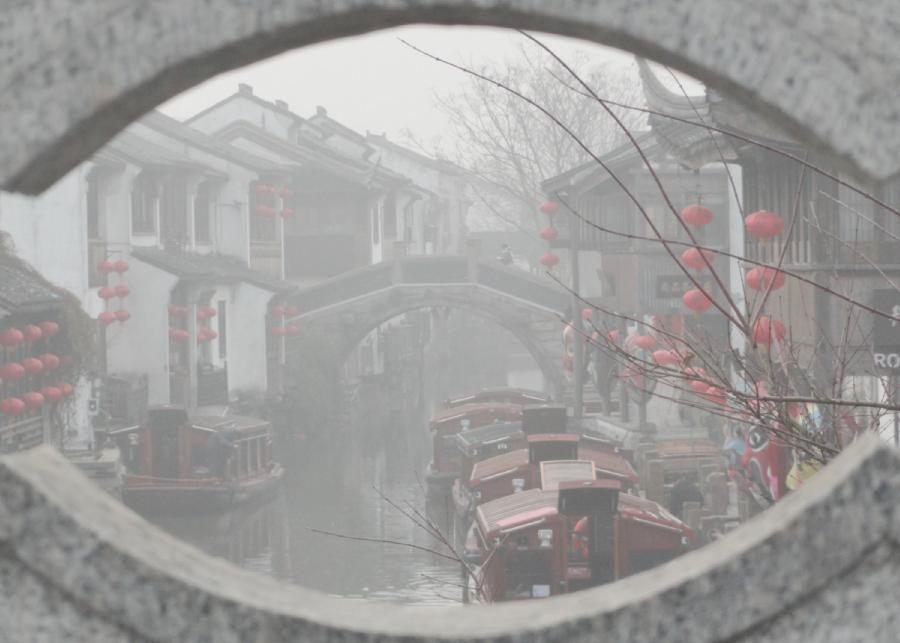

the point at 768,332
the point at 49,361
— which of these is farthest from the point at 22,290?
the point at 768,332

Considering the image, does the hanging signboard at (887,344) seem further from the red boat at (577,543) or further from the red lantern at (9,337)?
the red lantern at (9,337)

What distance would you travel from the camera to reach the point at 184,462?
23.3 m

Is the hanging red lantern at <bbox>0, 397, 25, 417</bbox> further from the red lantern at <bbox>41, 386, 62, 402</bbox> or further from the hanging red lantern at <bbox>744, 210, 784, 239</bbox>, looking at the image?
the hanging red lantern at <bbox>744, 210, 784, 239</bbox>

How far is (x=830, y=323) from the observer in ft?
36.8

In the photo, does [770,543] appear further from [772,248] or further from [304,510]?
[304,510]

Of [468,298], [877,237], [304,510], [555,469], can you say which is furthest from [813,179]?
[468,298]

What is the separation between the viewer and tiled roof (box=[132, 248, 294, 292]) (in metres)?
25.8

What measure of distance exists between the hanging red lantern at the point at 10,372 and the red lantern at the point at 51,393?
1671mm

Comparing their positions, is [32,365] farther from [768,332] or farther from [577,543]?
[768,332]

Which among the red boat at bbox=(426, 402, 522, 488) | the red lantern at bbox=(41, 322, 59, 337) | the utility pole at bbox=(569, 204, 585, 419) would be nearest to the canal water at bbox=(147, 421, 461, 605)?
the red boat at bbox=(426, 402, 522, 488)

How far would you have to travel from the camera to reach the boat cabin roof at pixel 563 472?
51.7ft

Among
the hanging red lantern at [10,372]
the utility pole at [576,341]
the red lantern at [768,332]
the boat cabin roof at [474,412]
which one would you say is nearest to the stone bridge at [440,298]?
the utility pole at [576,341]

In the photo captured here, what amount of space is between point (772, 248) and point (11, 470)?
411 inches

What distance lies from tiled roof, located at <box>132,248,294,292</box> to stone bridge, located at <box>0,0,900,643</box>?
24103mm
